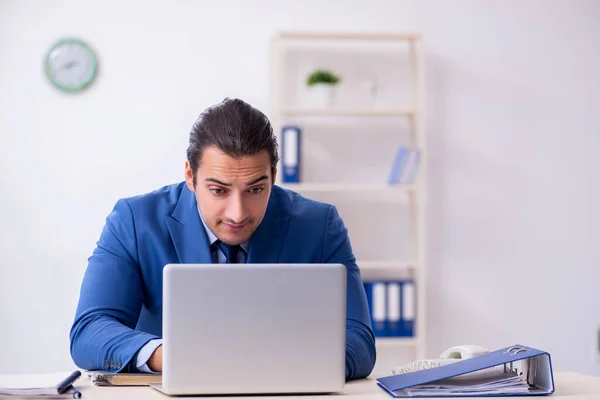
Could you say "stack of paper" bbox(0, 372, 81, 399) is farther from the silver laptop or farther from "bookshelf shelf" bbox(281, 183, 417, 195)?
"bookshelf shelf" bbox(281, 183, 417, 195)

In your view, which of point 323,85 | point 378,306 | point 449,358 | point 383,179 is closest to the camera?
point 449,358

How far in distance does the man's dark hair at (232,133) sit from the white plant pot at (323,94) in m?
1.85

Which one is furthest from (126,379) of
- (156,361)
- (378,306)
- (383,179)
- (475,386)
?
(383,179)

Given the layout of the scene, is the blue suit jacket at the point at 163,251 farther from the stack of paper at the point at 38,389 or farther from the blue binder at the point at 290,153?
the blue binder at the point at 290,153

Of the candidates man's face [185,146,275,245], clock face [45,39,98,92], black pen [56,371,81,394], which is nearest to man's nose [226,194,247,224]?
man's face [185,146,275,245]

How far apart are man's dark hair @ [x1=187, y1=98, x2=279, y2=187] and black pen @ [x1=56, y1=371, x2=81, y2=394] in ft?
2.04

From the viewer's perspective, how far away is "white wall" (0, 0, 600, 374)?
374 centimetres

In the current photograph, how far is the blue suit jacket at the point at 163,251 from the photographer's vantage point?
1.75 m

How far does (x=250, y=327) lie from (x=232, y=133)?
67 cm

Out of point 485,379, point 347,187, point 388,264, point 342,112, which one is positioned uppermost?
point 342,112

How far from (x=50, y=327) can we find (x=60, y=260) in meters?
0.33

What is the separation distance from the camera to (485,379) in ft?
4.60

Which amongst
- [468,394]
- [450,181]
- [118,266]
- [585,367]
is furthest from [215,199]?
[585,367]

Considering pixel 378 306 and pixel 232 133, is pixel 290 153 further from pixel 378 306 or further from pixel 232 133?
pixel 232 133
